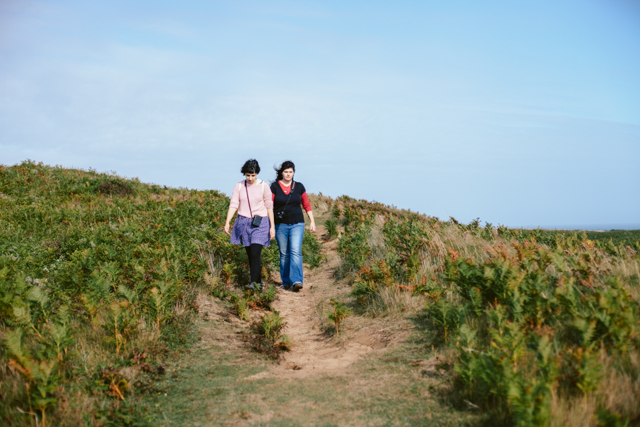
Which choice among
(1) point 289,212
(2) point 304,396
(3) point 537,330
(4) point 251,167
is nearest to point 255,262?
(1) point 289,212

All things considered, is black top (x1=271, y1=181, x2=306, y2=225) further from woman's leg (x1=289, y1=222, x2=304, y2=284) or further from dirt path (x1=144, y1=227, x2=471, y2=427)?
dirt path (x1=144, y1=227, x2=471, y2=427)

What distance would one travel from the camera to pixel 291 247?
8.41 meters

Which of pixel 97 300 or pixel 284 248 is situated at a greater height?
pixel 284 248

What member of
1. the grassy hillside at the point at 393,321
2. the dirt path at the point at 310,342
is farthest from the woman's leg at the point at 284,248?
the grassy hillside at the point at 393,321

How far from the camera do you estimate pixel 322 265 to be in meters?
10.9

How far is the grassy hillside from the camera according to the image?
10.5 feet

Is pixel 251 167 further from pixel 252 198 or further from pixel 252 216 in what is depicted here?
pixel 252 216

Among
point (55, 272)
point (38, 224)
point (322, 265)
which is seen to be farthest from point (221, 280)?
point (38, 224)

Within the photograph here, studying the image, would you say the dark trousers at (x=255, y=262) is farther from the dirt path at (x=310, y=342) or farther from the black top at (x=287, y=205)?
the black top at (x=287, y=205)

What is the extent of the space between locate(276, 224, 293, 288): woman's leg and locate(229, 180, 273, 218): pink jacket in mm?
955

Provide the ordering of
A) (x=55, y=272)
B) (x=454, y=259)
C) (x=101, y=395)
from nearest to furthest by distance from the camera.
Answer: (x=101, y=395) → (x=454, y=259) → (x=55, y=272)

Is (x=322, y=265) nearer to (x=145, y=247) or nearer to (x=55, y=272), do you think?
(x=145, y=247)

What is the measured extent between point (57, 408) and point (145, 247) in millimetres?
4500

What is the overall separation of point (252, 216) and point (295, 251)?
1409 millimetres
